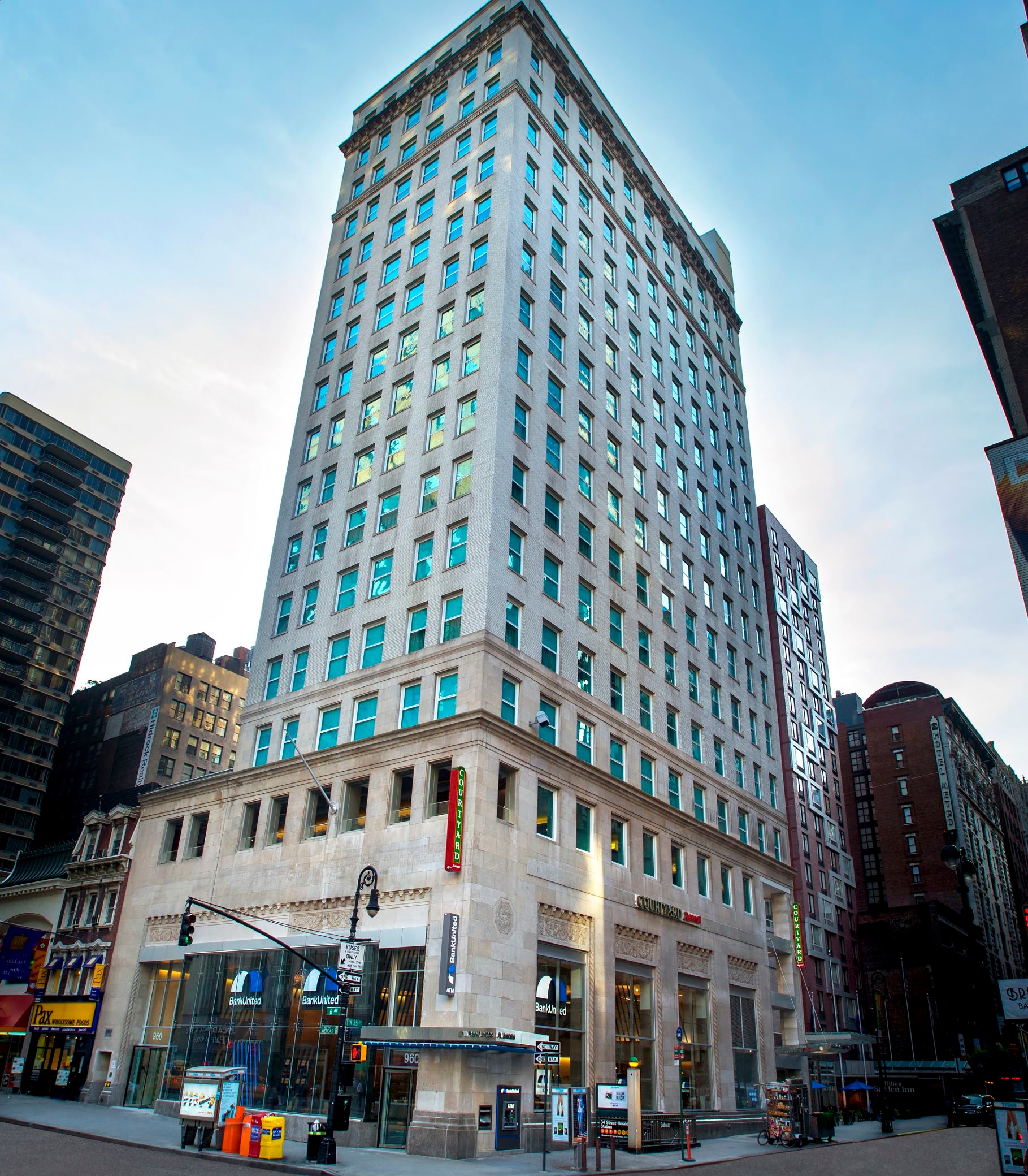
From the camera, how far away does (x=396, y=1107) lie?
101ft

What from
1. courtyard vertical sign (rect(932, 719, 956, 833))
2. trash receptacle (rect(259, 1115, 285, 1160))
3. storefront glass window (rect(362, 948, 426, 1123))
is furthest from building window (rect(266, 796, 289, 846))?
courtyard vertical sign (rect(932, 719, 956, 833))

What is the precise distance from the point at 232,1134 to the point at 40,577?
91385 mm

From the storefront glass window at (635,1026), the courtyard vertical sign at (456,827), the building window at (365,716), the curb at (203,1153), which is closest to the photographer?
the curb at (203,1153)

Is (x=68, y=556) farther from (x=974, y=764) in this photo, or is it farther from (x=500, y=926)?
(x=974, y=764)

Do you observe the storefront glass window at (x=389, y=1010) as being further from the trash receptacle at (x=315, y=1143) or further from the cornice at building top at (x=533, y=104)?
the cornice at building top at (x=533, y=104)

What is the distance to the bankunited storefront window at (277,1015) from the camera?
3272cm

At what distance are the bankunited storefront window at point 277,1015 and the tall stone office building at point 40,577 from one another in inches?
2486

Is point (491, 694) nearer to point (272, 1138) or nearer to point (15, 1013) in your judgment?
point (272, 1138)

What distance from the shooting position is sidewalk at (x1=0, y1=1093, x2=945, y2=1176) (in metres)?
25.6

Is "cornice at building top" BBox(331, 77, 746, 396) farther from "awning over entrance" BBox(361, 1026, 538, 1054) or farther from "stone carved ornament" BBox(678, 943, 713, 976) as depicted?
"awning over entrance" BBox(361, 1026, 538, 1054)

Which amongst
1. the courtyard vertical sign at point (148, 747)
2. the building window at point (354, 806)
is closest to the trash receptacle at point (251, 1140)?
the building window at point (354, 806)

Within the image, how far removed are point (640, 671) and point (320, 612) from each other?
1749cm

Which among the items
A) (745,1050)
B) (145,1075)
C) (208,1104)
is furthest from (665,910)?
(145,1075)

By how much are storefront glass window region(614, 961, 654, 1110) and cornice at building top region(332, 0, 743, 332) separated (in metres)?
49.5
